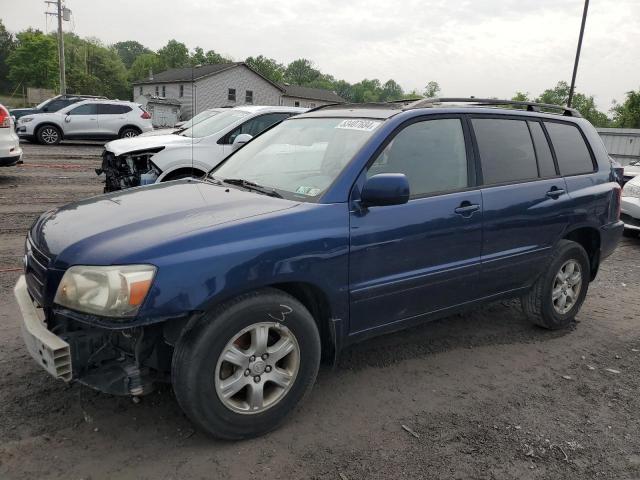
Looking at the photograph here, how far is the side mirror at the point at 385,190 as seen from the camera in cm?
295

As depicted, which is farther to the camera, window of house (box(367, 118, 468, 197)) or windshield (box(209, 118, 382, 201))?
window of house (box(367, 118, 468, 197))

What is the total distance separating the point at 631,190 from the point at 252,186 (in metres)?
7.83

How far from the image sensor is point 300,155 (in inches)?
142

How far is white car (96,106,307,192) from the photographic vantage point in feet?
24.6

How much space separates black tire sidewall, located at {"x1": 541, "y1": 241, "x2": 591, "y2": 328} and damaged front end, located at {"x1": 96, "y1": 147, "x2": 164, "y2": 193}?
18.9ft

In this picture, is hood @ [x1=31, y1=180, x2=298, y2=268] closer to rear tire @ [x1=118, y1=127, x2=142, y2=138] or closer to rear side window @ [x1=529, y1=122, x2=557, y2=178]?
rear side window @ [x1=529, y1=122, x2=557, y2=178]

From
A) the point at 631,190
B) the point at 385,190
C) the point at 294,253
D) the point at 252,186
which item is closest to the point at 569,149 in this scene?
the point at 385,190

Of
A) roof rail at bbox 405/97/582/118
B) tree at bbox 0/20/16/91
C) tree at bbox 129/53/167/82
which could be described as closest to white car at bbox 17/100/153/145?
roof rail at bbox 405/97/582/118

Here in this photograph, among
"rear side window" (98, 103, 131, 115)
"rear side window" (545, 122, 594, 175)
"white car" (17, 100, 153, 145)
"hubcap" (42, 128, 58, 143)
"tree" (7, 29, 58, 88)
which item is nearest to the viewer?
"rear side window" (545, 122, 594, 175)

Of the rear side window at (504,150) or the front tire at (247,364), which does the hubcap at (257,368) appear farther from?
the rear side window at (504,150)

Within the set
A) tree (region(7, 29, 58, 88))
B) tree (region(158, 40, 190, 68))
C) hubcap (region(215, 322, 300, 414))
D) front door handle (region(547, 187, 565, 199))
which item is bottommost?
hubcap (region(215, 322, 300, 414))

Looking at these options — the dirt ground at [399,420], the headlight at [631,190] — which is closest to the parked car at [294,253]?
the dirt ground at [399,420]

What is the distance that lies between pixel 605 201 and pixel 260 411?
11.7 feet

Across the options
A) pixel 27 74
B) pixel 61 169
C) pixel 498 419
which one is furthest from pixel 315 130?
pixel 27 74
